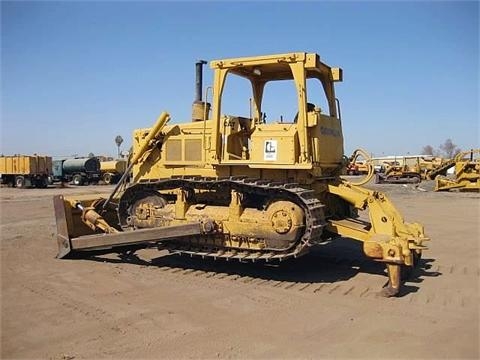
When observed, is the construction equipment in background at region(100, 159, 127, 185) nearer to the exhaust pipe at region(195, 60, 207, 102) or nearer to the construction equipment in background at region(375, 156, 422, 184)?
the construction equipment in background at region(375, 156, 422, 184)

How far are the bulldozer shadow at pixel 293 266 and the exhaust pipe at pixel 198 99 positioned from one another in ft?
8.38

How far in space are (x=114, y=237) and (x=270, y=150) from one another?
3.00 m

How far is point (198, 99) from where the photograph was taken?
859cm

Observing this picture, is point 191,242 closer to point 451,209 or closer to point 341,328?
point 341,328

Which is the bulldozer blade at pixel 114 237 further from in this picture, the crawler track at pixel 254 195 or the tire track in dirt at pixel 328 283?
the tire track in dirt at pixel 328 283

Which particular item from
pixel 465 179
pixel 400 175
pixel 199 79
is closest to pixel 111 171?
pixel 400 175

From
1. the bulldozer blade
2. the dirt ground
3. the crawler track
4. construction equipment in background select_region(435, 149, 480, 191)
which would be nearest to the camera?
the dirt ground

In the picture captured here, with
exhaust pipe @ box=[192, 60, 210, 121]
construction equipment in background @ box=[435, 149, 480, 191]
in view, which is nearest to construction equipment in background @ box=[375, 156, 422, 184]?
construction equipment in background @ box=[435, 149, 480, 191]

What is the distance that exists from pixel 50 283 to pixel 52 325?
1892 mm

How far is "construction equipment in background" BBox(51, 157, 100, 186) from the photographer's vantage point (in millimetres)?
37031

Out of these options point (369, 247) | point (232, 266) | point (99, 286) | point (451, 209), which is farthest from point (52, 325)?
point (451, 209)

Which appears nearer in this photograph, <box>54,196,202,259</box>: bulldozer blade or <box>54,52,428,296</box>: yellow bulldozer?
<box>54,52,428,296</box>: yellow bulldozer

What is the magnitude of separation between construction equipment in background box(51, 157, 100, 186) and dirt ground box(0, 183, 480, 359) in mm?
28681

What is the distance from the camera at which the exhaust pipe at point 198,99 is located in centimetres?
841
